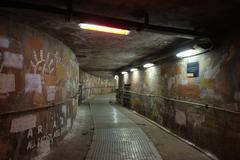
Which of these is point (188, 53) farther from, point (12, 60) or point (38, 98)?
point (12, 60)

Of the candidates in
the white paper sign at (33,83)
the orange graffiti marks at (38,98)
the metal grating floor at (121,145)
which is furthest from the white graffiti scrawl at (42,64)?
the metal grating floor at (121,145)

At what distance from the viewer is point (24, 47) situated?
304cm

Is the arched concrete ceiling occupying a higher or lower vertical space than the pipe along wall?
higher

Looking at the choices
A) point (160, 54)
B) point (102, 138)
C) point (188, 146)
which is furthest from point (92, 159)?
point (160, 54)

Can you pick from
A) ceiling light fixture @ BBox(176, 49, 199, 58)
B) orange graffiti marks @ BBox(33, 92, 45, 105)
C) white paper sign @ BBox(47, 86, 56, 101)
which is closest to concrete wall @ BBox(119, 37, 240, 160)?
ceiling light fixture @ BBox(176, 49, 199, 58)

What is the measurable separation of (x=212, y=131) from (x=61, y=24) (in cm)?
344

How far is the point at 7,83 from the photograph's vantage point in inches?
105

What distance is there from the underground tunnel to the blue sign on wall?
0.08 feet

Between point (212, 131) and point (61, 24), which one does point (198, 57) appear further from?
point (61, 24)

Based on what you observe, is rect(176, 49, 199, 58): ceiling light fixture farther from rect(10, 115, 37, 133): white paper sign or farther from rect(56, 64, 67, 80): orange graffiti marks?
rect(10, 115, 37, 133): white paper sign

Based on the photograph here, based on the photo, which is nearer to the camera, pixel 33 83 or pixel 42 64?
→ pixel 33 83

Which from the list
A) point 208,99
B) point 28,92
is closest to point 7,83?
point 28,92

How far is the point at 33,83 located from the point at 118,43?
2237mm

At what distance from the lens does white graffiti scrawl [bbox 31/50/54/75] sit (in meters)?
3.32
